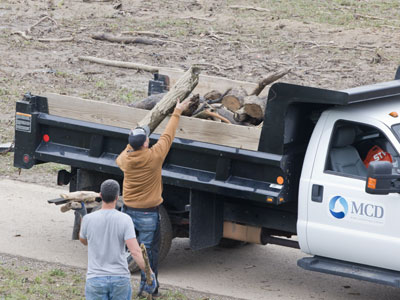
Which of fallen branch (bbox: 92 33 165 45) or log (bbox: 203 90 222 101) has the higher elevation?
fallen branch (bbox: 92 33 165 45)

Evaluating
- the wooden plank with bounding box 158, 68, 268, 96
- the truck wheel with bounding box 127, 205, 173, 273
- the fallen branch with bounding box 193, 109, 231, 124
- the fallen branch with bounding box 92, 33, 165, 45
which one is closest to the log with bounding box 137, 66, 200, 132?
the fallen branch with bounding box 193, 109, 231, 124

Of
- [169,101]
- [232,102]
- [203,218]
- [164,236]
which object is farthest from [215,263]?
[169,101]

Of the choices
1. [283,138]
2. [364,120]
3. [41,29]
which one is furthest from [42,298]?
[41,29]

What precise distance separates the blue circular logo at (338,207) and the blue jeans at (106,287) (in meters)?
2.48

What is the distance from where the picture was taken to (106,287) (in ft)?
21.6

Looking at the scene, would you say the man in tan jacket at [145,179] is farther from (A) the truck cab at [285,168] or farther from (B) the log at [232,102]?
(B) the log at [232,102]

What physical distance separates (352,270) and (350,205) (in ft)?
2.13

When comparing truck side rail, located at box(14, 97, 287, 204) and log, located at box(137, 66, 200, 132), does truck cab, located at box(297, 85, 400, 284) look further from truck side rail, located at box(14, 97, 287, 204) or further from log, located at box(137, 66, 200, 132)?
log, located at box(137, 66, 200, 132)

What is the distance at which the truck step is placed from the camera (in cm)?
805

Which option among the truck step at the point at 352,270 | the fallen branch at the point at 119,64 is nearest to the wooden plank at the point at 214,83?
the truck step at the point at 352,270

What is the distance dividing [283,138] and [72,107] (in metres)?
2.53

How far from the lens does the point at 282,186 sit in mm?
8430

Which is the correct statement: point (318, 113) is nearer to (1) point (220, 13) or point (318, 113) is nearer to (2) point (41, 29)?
(2) point (41, 29)

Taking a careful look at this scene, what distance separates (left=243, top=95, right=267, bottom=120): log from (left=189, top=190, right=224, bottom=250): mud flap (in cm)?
104
